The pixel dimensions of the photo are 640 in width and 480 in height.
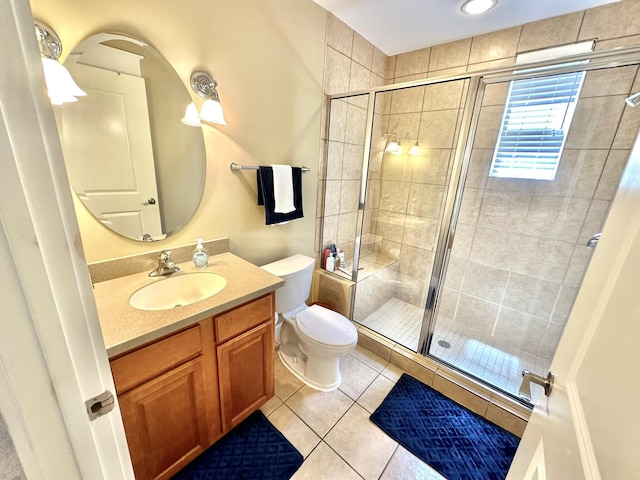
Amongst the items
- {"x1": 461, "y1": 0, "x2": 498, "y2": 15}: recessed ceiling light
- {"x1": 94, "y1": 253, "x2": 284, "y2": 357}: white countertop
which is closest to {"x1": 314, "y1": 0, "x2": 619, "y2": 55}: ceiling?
{"x1": 461, "y1": 0, "x2": 498, "y2": 15}: recessed ceiling light

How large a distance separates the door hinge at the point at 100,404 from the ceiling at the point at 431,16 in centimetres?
220

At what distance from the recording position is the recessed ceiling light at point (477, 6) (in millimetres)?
1520

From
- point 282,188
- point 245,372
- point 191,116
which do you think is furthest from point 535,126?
point 245,372

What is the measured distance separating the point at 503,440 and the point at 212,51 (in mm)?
2609

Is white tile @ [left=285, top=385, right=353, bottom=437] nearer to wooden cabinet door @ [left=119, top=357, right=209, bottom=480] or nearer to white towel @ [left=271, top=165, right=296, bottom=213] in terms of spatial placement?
wooden cabinet door @ [left=119, top=357, right=209, bottom=480]

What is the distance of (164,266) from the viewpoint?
1.26 meters

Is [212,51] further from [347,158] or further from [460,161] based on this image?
[460,161]

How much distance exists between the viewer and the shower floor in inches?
69.4

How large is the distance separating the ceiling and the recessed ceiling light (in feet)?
0.12

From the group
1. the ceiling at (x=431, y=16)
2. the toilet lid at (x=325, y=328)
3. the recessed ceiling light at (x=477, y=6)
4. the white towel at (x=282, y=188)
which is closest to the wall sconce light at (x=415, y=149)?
the ceiling at (x=431, y=16)

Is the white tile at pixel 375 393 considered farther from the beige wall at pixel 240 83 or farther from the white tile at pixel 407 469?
the beige wall at pixel 240 83

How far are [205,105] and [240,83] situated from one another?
1.08 feet

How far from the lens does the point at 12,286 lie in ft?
1.05

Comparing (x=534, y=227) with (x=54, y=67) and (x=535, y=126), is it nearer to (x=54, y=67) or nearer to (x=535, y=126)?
(x=535, y=126)
